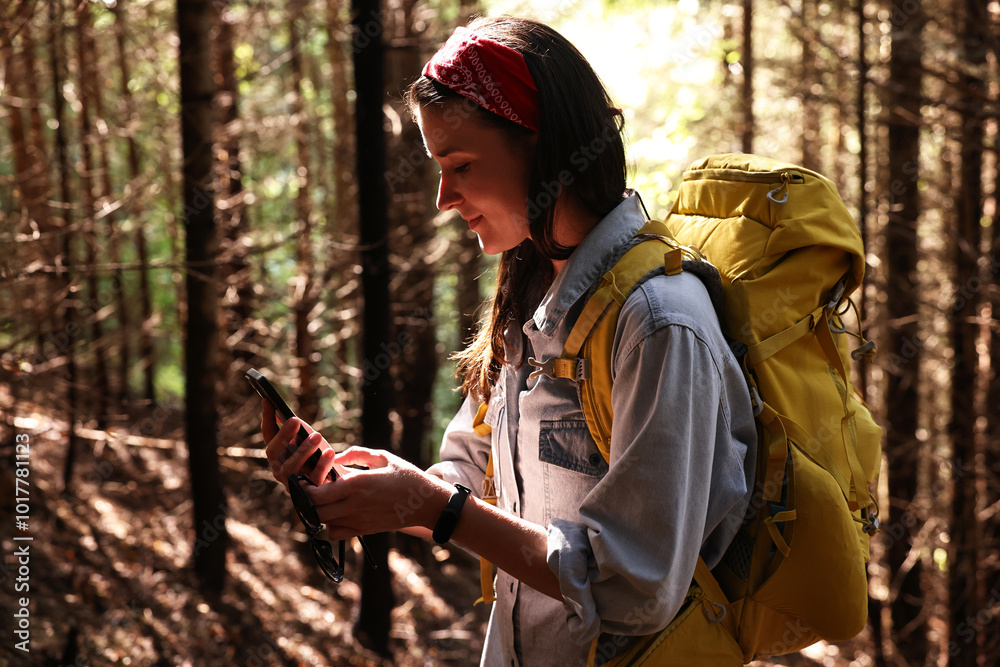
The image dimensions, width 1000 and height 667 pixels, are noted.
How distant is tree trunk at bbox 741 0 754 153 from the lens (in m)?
9.01

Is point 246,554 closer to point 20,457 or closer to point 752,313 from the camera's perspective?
point 20,457

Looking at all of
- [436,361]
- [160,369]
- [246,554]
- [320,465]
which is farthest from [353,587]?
[160,369]

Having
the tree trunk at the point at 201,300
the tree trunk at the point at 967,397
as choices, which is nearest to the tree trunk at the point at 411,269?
the tree trunk at the point at 201,300

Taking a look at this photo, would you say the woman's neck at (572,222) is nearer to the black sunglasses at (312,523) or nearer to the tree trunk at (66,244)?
the black sunglasses at (312,523)

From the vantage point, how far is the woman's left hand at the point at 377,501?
1398mm

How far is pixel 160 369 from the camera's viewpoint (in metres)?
16.3

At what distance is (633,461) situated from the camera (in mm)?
1251

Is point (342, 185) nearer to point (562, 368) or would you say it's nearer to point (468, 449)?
point (468, 449)

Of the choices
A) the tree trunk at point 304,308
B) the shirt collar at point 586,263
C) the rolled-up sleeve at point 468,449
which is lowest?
the tree trunk at point 304,308

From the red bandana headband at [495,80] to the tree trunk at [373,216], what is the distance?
13.3 feet

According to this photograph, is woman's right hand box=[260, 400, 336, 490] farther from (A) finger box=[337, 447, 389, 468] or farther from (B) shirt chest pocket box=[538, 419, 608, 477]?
(B) shirt chest pocket box=[538, 419, 608, 477]

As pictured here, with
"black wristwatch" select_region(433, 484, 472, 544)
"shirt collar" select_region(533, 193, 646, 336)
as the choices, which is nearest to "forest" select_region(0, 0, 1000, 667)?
"shirt collar" select_region(533, 193, 646, 336)

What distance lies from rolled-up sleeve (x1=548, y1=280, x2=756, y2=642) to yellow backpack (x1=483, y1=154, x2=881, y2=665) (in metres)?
0.12

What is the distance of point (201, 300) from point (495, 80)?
5.01 m
